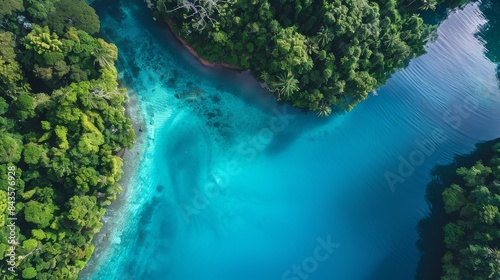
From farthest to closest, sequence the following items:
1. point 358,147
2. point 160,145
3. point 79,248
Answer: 1. point 358,147
2. point 160,145
3. point 79,248

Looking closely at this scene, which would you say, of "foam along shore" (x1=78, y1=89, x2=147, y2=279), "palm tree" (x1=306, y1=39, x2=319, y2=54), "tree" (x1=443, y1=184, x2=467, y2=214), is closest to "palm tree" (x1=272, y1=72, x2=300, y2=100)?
"palm tree" (x1=306, y1=39, x2=319, y2=54)

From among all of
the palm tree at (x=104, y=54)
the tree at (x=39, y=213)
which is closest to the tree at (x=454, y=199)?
the palm tree at (x=104, y=54)

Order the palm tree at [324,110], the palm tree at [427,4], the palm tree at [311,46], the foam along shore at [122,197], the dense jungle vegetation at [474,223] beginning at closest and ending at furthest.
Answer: the foam along shore at [122,197], the dense jungle vegetation at [474,223], the palm tree at [311,46], the palm tree at [324,110], the palm tree at [427,4]

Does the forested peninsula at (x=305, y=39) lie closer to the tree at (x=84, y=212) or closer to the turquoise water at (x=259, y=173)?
the turquoise water at (x=259, y=173)

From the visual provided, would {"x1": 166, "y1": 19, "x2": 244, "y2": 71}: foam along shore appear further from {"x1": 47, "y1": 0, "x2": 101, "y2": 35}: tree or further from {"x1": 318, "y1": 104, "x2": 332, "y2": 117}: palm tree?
{"x1": 318, "y1": 104, "x2": 332, "y2": 117}: palm tree

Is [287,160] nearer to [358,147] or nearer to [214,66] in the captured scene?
[358,147]

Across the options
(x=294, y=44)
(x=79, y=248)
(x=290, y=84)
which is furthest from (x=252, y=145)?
(x=79, y=248)
